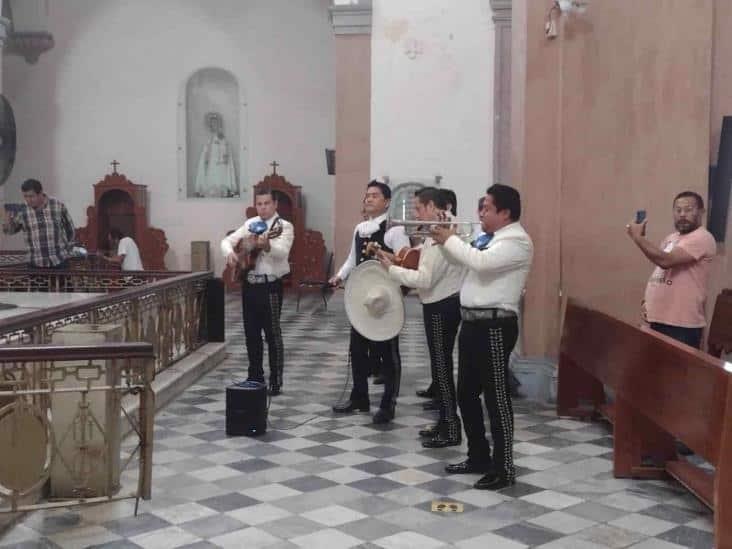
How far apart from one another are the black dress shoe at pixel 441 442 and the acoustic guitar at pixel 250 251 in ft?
7.05

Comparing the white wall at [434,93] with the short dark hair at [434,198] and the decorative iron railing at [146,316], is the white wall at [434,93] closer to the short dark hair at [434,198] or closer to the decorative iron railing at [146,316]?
the decorative iron railing at [146,316]

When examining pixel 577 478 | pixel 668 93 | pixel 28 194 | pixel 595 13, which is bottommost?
pixel 577 478

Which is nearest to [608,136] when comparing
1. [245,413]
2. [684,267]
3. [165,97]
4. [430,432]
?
[684,267]

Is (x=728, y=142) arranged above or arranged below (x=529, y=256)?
above

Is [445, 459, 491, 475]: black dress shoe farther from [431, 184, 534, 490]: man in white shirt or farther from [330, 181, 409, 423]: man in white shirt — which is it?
[330, 181, 409, 423]: man in white shirt

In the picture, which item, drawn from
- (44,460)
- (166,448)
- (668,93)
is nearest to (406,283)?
(166,448)

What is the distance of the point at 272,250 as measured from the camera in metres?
7.01

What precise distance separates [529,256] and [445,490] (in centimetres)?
140

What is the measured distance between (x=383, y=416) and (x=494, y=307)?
2.01 metres

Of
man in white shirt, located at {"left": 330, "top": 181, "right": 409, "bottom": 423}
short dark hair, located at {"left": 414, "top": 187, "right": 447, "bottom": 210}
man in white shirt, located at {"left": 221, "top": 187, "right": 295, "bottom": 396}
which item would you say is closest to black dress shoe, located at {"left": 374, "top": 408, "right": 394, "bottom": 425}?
man in white shirt, located at {"left": 330, "top": 181, "right": 409, "bottom": 423}

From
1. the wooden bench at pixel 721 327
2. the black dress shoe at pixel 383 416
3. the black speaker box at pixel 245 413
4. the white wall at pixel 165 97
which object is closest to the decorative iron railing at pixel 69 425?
the black speaker box at pixel 245 413

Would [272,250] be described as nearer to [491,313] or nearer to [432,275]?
[432,275]

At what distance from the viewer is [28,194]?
9.16 m

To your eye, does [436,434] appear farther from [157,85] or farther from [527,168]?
[157,85]
